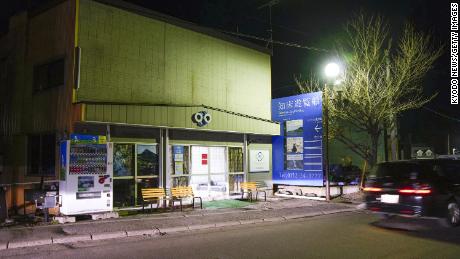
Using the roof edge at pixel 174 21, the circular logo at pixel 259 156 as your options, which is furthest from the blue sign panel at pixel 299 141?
the roof edge at pixel 174 21

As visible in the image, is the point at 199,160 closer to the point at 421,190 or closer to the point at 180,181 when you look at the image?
the point at 180,181

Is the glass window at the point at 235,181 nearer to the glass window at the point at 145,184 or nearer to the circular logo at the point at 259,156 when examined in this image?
the circular logo at the point at 259,156

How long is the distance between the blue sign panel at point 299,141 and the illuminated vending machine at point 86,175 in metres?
8.53

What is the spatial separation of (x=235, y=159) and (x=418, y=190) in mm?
9288

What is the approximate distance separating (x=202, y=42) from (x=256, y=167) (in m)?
6.31

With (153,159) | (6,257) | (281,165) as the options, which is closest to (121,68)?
(153,159)

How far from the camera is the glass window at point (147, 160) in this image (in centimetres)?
1426

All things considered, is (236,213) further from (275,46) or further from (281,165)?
(275,46)

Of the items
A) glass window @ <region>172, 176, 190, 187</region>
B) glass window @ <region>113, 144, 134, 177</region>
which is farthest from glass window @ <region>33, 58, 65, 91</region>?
glass window @ <region>172, 176, 190, 187</region>

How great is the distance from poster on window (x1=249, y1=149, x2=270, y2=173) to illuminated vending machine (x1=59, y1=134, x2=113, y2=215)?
739cm

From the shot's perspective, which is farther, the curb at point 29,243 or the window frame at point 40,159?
the window frame at point 40,159

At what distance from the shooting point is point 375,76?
18922 millimetres

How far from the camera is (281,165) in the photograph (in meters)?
18.6

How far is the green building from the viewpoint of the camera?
12844mm
